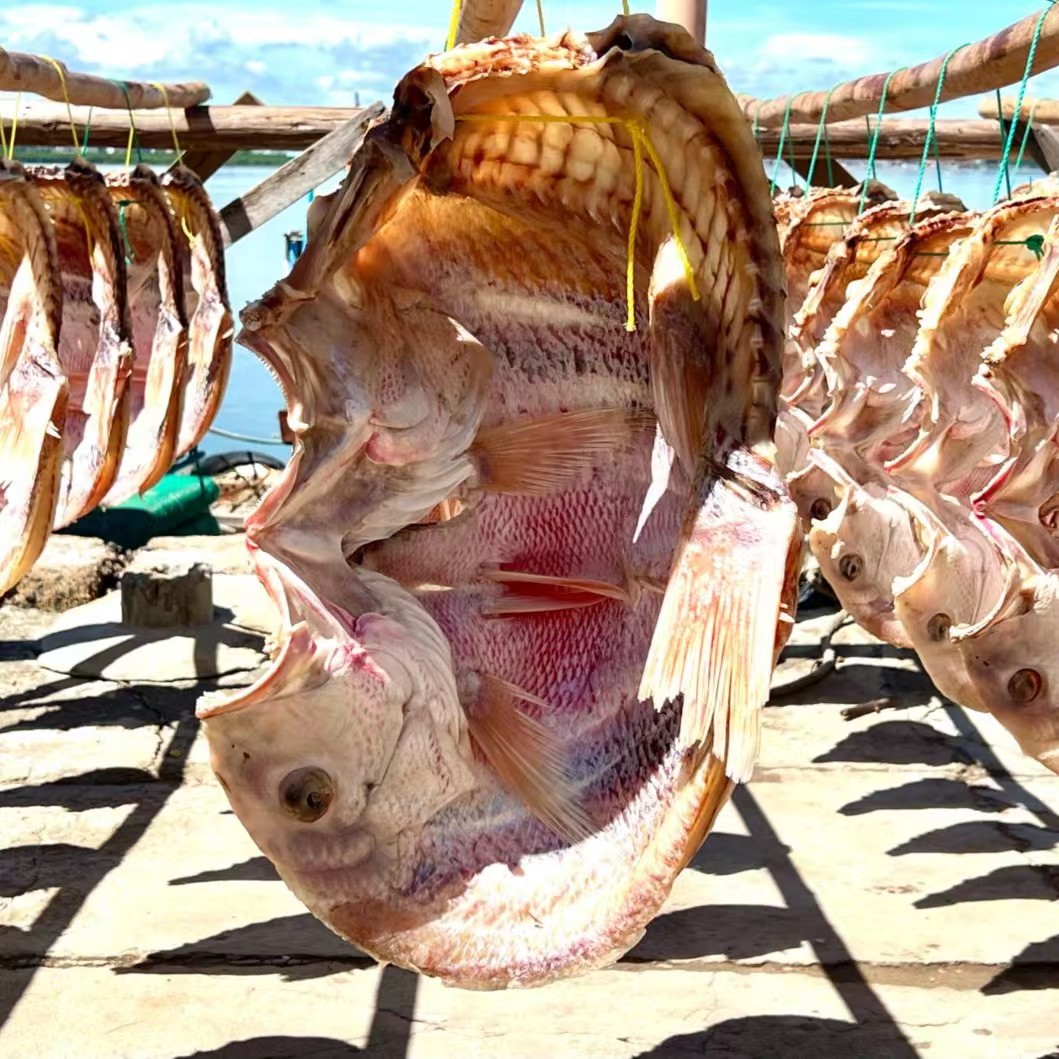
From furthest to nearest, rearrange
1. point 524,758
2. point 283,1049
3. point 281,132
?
1. point 281,132
2. point 283,1049
3. point 524,758

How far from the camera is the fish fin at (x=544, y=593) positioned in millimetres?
2104

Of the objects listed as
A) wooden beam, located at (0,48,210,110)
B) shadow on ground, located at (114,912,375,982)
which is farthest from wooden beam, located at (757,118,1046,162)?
shadow on ground, located at (114,912,375,982)

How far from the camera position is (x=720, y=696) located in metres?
1.61

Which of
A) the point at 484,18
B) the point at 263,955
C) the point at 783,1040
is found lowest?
the point at 263,955

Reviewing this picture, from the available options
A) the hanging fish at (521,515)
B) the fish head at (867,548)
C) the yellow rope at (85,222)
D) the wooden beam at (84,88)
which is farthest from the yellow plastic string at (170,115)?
the hanging fish at (521,515)

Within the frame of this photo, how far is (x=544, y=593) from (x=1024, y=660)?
1568mm

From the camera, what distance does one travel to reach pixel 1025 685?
3.30 metres

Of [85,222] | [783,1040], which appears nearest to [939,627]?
[783,1040]

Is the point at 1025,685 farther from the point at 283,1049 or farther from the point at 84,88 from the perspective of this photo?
the point at 84,88

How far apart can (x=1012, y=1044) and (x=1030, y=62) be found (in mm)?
2417

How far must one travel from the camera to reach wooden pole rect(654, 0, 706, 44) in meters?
2.33

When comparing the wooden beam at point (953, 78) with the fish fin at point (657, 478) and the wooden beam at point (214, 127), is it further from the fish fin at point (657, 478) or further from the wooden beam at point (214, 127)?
the wooden beam at point (214, 127)

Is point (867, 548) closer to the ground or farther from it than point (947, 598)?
closer to the ground

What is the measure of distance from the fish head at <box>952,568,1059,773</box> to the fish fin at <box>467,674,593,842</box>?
1.62 m
